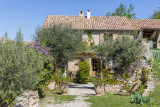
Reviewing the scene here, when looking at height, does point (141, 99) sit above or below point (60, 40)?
below

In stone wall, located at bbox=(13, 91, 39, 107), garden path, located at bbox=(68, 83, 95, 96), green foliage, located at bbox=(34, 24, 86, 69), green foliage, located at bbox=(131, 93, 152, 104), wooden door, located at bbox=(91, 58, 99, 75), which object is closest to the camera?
stone wall, located at bbox=(13, 91, 39, 107)

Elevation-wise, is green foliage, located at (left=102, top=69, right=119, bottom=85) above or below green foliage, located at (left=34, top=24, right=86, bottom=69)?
below

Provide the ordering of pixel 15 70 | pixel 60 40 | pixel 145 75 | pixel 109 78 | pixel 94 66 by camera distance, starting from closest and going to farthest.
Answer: pixel 15 70 < pixel 145 75 < pixel 60 40 < pixel 109 78 < pixel 94 66

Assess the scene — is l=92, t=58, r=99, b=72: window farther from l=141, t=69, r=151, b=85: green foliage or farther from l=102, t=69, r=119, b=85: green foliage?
l=141, t=69, r=151, b=85: green foliage

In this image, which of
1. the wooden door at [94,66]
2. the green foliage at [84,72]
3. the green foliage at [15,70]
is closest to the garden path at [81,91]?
the green foliage at [84,72]

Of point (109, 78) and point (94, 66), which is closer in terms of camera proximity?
point (109, 78)

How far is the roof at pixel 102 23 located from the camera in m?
20.8

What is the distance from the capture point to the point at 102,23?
849 inches

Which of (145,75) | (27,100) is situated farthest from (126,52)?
(27,100)

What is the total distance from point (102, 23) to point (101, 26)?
793mm

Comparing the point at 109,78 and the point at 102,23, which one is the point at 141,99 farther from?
the point at 102,23

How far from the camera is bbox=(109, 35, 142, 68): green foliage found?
13784 millimetres

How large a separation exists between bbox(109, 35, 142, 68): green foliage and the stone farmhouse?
483 centimetres

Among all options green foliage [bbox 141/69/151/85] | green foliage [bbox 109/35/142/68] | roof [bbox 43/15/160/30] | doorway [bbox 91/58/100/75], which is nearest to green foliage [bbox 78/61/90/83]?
doorway [bbox 91/58/100/75]
